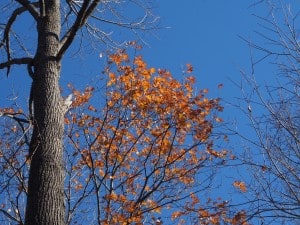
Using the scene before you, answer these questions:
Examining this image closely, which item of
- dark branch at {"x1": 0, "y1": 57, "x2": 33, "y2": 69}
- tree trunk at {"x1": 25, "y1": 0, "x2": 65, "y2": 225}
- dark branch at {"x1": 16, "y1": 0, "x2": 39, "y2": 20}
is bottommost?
tree trunk at {"x1": 25, "y1": 0, "x2": 65, "y2": 225}

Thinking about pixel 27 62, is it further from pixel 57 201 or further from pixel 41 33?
pixel 57 201

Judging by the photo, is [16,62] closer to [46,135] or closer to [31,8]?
[31,8]

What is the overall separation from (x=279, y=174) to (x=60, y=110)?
89.0 inches

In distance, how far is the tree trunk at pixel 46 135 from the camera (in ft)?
13.9

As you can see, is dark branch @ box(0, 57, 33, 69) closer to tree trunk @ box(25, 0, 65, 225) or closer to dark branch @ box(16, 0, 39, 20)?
tree trunk @ box(25, 0, 65, 225)

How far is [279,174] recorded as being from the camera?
430 cm

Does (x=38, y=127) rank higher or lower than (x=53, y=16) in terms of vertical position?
lower

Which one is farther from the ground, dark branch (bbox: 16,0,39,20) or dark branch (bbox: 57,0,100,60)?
dark branch (bbox: 16,0,39,20)

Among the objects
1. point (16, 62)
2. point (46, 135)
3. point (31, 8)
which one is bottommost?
point (46, 135)

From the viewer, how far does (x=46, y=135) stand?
4754mm

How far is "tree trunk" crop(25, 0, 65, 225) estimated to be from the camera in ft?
13.9

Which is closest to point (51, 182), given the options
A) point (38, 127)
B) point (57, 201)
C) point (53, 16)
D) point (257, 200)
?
point (57, 201)

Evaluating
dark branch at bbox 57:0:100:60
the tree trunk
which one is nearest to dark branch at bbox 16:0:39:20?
the tree trunk

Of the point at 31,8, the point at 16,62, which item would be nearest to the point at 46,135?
the point at 16,62
